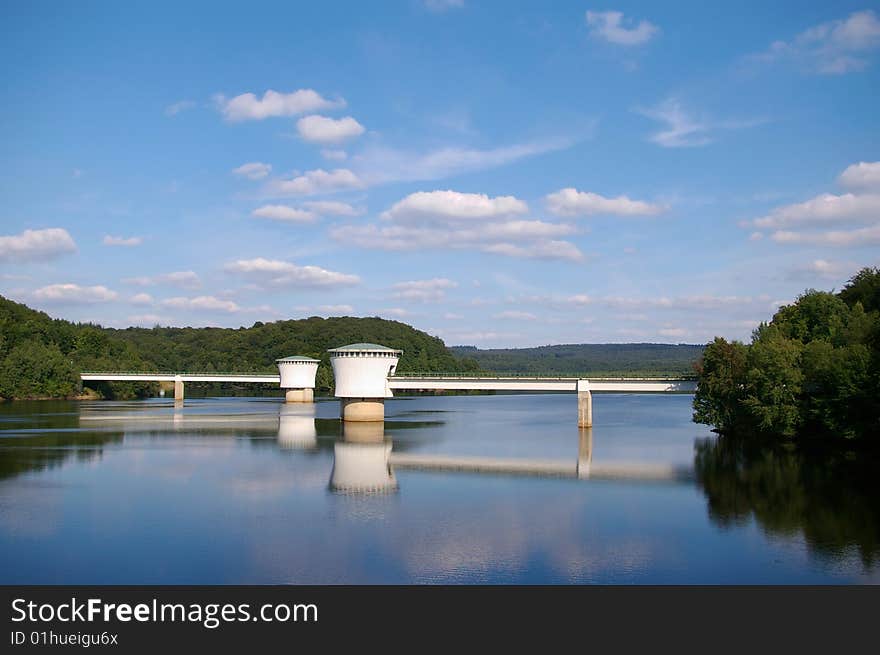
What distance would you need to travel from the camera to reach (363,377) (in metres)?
63.4

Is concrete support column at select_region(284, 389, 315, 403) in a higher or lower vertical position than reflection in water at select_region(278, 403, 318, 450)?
higher

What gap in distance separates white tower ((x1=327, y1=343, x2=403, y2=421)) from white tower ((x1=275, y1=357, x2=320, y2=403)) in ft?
132

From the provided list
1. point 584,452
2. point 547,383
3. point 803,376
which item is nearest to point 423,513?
point 584,452

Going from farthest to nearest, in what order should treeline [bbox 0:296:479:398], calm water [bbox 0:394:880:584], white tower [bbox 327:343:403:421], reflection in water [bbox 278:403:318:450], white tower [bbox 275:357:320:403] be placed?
treeline [bbox 0:296:479:398] → white tower [bbox 275:357:320:403] → white tower [bbox 327:343:403:421] → reflection in water [bbox 278:403:318:450] → calm water [bbox 0:394:880:584]

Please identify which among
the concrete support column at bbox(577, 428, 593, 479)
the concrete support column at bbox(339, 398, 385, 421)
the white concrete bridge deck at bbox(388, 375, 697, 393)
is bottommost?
the concrete support column at bbox(577, 428, 593, 479)

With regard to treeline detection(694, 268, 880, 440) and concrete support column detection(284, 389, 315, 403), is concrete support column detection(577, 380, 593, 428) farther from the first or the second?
concrete support column detection(284, 389, 315, 403)

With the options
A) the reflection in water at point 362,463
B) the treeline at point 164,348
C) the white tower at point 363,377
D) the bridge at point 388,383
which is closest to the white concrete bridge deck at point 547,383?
the bridge at point 388,383

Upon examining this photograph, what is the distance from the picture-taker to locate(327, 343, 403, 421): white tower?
62906mm

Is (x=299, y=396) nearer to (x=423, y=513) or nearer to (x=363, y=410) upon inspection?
(x=363, y=410)

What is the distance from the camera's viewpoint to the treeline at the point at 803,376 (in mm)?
39375

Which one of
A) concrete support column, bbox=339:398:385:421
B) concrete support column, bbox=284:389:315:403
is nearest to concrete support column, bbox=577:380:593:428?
concrete support column, bbox=339:398:385:421
